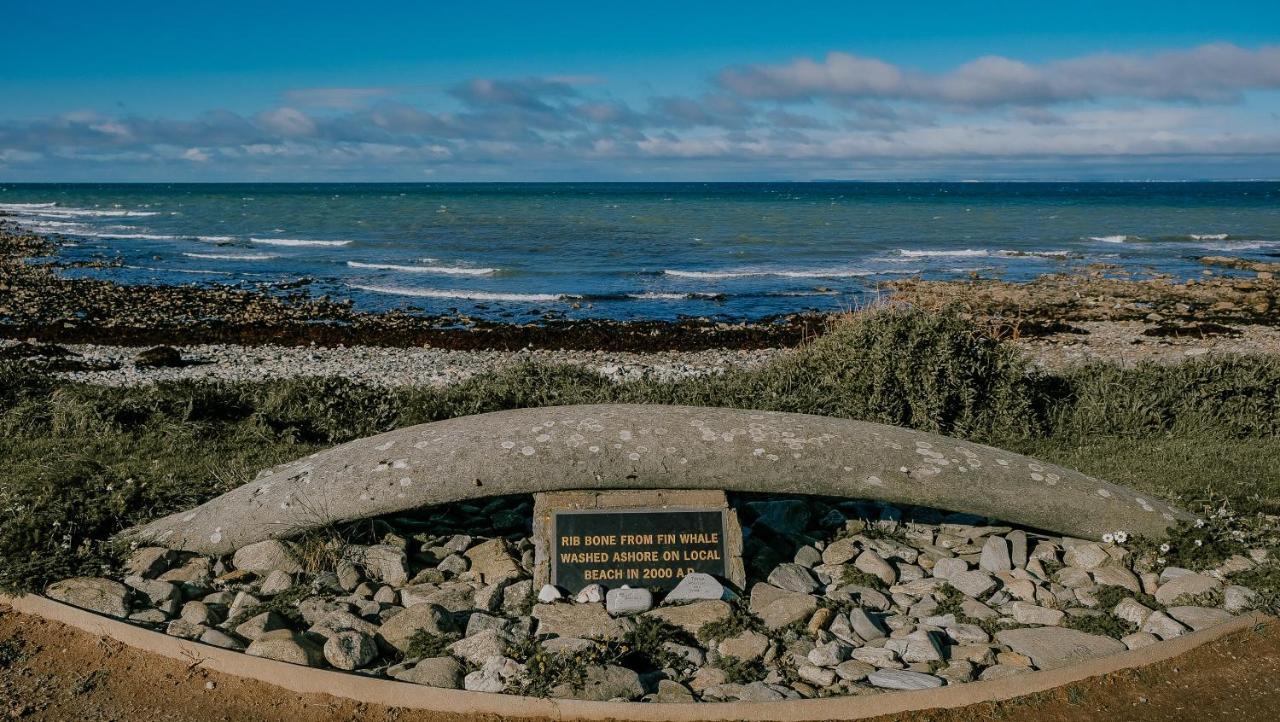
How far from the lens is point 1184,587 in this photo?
654 centimetres

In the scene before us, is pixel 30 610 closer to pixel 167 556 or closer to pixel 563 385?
pixel 167 556

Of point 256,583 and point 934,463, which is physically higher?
point 934,463

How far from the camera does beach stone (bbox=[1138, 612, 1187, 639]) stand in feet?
19.6

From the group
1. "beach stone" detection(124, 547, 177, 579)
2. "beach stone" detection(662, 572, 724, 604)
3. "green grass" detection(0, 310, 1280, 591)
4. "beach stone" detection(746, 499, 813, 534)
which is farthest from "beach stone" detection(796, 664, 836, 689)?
"green grass" detection(0, 310, 1280, 591)

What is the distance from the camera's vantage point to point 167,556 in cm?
696

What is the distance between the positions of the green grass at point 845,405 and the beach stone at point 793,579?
4178 millimetres

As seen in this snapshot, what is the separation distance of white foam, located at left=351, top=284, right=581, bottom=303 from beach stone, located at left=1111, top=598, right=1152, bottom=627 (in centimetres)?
2614

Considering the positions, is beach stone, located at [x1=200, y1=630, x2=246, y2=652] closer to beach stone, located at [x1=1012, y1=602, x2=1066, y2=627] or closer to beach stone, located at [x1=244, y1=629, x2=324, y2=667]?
beach stone, located at [x1=244, y1=629, x2=324, y2=667]

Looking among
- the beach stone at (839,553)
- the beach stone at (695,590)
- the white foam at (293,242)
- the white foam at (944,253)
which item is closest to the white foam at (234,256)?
the white foam at (293,242)

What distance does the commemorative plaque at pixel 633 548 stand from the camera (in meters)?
6.64

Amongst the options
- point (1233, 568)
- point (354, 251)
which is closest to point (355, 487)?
point (1233, 568)

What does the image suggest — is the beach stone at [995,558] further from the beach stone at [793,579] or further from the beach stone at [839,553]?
the beach stone at [793,579]

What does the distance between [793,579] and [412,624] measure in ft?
8.93

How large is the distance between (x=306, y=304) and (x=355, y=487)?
952 inches
